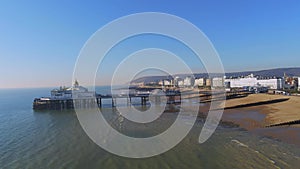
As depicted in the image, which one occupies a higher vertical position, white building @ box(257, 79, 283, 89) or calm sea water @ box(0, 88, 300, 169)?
white building @ box(257, 79, 283, 89)

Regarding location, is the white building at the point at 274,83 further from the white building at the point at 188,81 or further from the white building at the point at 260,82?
the white building at the point at 188,81

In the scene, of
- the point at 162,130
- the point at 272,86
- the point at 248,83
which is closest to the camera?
the point at 162,130

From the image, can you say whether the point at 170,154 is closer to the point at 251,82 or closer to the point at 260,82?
the point at 260,82

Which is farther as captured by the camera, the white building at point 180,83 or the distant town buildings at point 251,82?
the white building at point 180,83

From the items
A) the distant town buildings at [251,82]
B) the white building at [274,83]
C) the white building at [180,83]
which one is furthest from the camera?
the white building at [180,83]

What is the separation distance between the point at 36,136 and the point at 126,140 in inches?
351

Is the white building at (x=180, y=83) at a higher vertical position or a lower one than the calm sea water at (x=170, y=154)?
higher

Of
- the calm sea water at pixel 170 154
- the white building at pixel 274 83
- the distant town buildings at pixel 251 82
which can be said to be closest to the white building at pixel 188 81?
the distant town buildings at pixel 251 82

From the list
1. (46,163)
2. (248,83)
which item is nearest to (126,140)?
(46,163)

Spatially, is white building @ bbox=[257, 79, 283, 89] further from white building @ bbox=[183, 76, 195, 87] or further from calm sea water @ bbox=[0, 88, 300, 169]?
calm sea water @ bbox=[0, 88, 300, 169]

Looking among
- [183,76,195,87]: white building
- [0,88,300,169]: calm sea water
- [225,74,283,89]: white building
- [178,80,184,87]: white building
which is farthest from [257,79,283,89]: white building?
[0,88,300,169]: calm sea water

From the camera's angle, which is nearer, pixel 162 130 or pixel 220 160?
pixel 220 160

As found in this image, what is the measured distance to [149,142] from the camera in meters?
16.2

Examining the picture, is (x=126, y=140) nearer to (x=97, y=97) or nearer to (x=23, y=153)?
(x=23, y=153)
